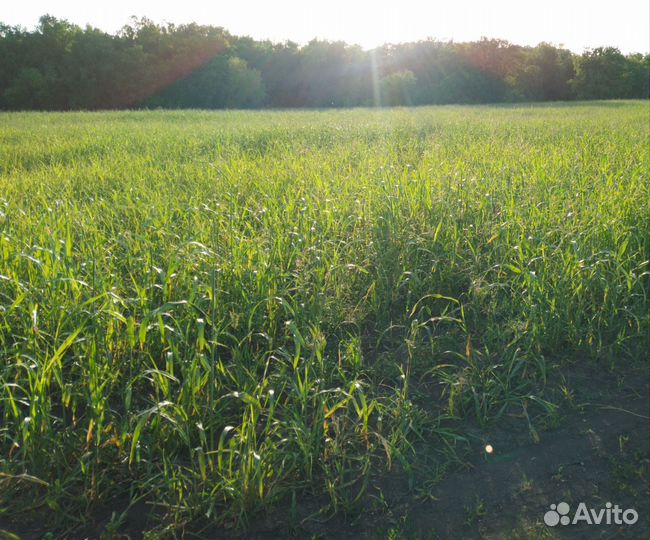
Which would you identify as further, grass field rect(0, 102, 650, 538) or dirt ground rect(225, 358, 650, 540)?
grass field rect(0, 102, 650, 538)

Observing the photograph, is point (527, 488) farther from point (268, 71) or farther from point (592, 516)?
point (268, 71)

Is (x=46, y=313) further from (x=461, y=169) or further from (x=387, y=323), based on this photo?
(x=461, y=169)

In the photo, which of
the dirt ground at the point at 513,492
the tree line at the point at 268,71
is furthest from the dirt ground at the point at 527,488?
the tree line at the point at 268,71

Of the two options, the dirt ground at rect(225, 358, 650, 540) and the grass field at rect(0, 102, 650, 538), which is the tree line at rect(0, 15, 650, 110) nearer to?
the grass field at rect(0, 102, 650, 538)

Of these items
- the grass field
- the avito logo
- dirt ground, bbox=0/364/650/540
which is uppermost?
the grass field

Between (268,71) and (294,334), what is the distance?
4774 cm

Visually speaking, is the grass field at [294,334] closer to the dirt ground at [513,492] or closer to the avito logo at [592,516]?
the dirt ground at [513,492]

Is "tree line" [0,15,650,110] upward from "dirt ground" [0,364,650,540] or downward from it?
upward

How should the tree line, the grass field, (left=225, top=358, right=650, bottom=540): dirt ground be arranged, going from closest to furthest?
(left=225, top=358, right=650, bottom=540): dirt ground < the grass field < the tree line

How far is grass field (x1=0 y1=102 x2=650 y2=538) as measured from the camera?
5.61ft

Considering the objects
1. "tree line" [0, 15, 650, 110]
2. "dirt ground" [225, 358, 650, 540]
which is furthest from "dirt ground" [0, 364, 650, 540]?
"tree line" [0, 15, 650, 110]

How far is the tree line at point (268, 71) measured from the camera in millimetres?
35219

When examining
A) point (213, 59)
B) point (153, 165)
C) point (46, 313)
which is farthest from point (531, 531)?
point (213, 59)

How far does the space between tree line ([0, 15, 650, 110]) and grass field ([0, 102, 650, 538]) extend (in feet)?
113
